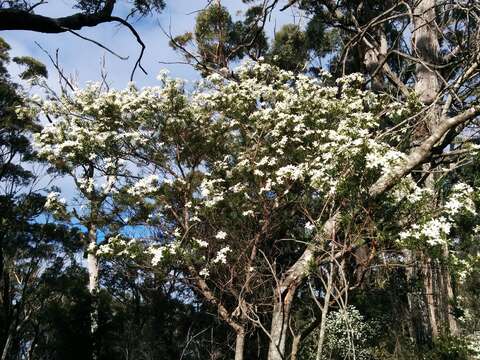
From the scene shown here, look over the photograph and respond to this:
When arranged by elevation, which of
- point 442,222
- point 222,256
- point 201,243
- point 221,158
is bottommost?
point 442,222

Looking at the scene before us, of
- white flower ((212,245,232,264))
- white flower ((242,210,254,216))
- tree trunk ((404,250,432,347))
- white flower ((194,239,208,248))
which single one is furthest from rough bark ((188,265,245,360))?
tree trunk ((404,250,432,347))

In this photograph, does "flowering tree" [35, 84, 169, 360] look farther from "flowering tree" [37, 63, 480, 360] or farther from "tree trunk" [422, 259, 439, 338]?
"tree trunk" [422, 259, 439, 338]

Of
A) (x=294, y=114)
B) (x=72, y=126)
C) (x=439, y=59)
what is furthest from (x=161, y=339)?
(x=439, y=59)

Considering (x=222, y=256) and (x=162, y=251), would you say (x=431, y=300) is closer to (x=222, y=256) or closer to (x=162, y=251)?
(x=222, y=256)

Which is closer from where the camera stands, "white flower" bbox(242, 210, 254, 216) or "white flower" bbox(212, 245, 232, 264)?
"white flower" bbox(212, 245, 232, 264)

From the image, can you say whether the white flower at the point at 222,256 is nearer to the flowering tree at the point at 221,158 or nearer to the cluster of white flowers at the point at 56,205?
the flowering tree at the point at 221,158

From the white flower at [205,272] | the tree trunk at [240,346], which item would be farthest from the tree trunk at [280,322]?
the white flower at [205,272]

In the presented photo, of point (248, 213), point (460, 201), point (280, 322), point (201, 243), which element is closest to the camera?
point (460, 201)

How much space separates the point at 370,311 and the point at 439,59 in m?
5.25

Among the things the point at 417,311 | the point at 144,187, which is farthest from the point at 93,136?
the point at 417,311

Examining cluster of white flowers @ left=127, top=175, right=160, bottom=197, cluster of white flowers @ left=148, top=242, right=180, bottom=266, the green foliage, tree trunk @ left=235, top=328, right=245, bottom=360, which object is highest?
the green foliage

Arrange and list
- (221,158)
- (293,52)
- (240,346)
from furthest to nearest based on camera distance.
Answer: (293,52) < (221,158) < (240,346)

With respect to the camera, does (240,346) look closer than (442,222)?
No

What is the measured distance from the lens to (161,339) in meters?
13.9
